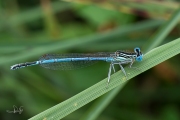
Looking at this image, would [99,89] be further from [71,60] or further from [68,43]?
[68,43]

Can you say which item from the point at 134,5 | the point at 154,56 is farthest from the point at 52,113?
the point at 134,5

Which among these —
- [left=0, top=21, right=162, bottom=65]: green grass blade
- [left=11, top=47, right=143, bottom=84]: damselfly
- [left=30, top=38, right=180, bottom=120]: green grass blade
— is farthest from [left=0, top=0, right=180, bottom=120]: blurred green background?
[left=30, top=38, right=180, bottom=120]: green grass blade

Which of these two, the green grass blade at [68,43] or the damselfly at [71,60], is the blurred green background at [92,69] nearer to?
the green grass blade at [68,43]

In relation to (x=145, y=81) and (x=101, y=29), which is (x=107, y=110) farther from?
→ (x=101, y=29)

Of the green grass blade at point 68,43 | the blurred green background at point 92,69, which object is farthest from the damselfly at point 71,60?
the blurred green background at point 92,69

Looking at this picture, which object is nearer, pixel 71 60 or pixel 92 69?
pixel 71 60

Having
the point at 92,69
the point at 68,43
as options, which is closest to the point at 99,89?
the point at 68,43

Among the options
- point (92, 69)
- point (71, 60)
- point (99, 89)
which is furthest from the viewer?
point (92, 69)

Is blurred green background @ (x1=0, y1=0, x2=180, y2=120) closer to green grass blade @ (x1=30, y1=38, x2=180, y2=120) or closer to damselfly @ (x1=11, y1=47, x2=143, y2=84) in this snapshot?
damselfly @ (x1=11, y1=47, x2=143, y2=84)
